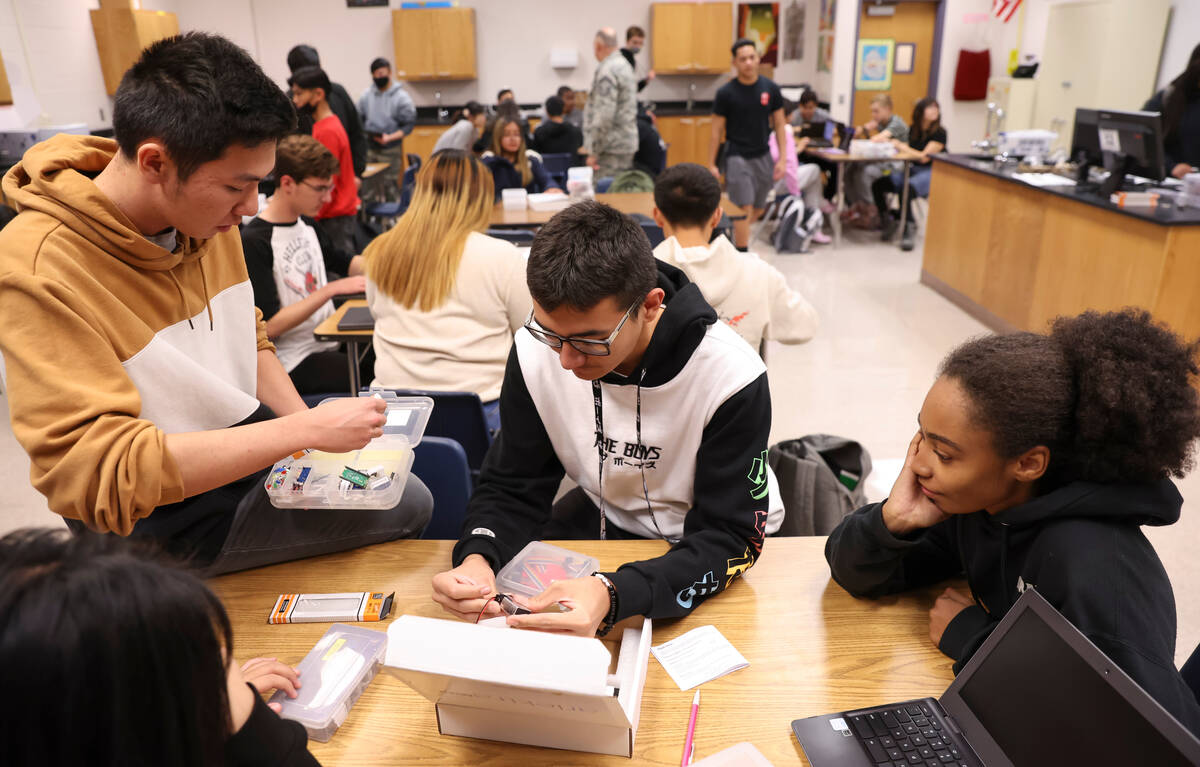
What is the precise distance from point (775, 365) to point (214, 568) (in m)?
3.56

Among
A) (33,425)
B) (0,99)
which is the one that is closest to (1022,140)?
(33,425)

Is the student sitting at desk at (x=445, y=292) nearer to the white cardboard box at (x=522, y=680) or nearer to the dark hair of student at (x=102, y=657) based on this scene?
the white cardboard box at (x=522, y=680)

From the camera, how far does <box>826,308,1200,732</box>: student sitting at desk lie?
103cm

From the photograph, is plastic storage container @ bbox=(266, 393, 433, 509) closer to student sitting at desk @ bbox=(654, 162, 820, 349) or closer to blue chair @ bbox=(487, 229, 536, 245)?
student sitting at desk @ bbox=(654, 162, 820, 349)

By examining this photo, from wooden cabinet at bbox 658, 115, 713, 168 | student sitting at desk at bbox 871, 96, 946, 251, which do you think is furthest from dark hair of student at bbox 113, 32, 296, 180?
wooden cabinet at bbox 658, 115, 713, 168

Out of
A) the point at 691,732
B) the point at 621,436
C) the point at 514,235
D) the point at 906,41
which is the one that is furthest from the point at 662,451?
the point at 906,41

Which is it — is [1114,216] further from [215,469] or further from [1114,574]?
[215,469]

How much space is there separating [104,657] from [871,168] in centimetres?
765

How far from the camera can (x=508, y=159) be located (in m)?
5.53

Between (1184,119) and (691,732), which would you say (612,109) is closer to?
(1184,119)

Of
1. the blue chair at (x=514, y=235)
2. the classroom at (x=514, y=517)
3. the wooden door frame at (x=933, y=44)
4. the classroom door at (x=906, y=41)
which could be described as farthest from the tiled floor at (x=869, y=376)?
the classroom door at (x=906, y=41)

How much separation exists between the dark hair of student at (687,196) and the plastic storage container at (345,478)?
172 cm

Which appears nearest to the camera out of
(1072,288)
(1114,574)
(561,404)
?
(1114,574)

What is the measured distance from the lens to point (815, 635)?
1221 millimetres
